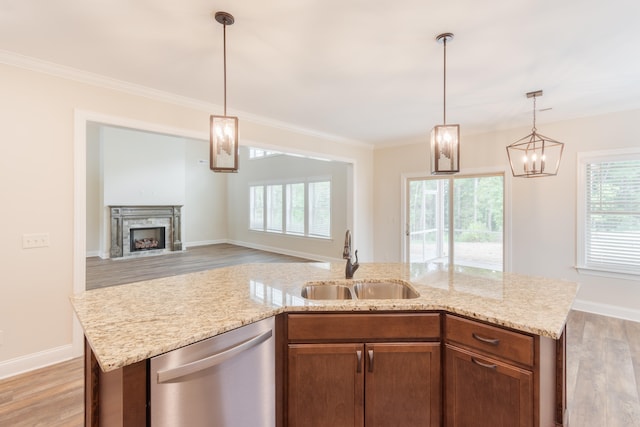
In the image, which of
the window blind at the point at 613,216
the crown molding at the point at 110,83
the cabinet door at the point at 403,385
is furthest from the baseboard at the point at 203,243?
the window blind at the point at 613,216

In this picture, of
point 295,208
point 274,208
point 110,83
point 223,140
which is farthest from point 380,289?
point 274,208

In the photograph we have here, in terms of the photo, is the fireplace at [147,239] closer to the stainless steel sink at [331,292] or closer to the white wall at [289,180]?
the white wall at [289,180]

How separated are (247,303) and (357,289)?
84 cm

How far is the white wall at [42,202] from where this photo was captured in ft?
8.49

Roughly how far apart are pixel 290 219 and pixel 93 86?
233 inches

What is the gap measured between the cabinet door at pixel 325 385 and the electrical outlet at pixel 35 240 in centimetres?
256

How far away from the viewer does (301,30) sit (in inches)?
86.6

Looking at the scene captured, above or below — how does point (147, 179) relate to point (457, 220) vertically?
above

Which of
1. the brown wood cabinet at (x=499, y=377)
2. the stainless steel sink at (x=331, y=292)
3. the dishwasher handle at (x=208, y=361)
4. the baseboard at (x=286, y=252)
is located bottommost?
the baseboard at (x=286, y=252)

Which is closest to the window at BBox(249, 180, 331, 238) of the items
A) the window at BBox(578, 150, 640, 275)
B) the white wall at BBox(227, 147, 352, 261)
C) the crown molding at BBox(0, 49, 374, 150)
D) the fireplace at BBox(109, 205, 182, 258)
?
the white wall at BBox(227, 147, 352, 261)

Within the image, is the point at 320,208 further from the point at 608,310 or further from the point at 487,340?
the point at 487,340

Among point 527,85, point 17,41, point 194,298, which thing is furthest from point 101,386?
point 527,85

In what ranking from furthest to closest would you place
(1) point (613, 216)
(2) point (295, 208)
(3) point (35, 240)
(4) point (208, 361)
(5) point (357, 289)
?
(2) point (295, 208) → (1) point (613, 216) → (3) point (35, 240) → (5) point (357, 289) → (4) point (208, 361)

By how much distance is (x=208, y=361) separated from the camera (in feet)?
4.27
